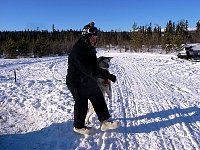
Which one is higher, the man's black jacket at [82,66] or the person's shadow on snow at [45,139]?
the man's black jacket at [82,66]

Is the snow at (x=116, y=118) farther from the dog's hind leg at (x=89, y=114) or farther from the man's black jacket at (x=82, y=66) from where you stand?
the man's black jacket at (x=82, y=66)

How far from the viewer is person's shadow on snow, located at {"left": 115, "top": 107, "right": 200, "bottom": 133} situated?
290 inches

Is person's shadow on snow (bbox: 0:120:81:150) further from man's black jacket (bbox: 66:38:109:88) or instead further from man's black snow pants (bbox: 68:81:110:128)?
man's black jacket (bbox: 66:38:109:88)

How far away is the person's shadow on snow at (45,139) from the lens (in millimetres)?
6336

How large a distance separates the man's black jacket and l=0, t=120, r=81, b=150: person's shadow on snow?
1.07m

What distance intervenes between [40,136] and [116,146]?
1746 millimetres

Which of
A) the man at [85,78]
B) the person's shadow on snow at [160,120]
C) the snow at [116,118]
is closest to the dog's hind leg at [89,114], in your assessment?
the snow at [116,118]

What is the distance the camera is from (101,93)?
713 centimetres

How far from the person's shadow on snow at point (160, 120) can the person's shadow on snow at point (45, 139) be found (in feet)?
3.71

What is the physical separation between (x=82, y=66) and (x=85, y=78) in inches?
16.4

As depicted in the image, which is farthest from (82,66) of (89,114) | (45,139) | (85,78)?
(45,139)

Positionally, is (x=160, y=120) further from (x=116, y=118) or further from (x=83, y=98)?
(x=83, y=98)

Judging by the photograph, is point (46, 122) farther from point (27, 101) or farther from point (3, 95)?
point (3, 95)

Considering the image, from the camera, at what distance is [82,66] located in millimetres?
6512
